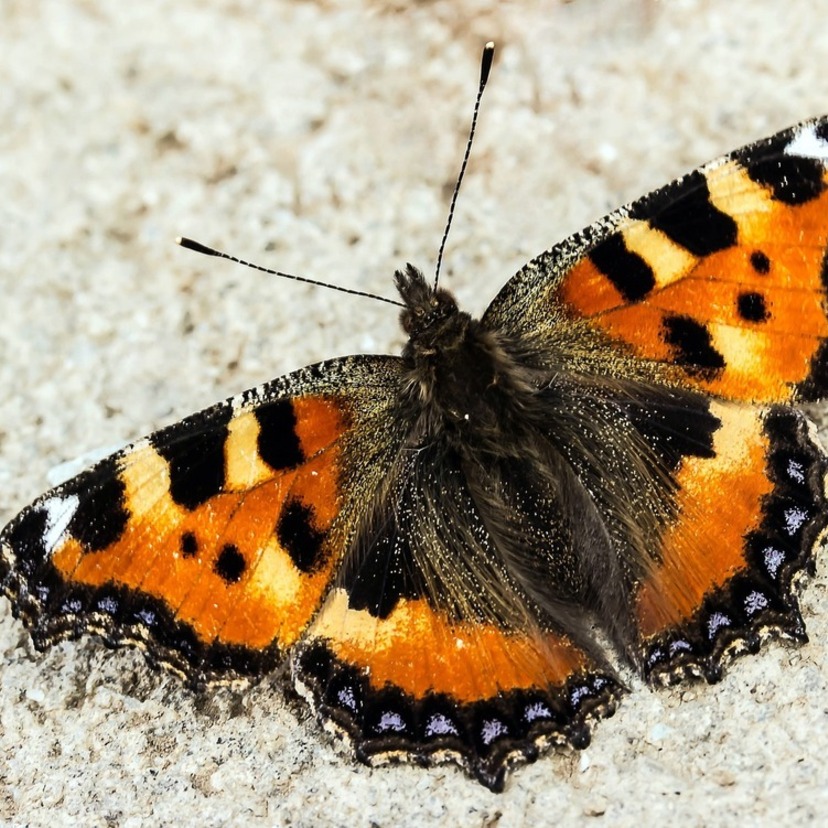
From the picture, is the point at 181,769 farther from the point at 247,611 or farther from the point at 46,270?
the point at 46,270

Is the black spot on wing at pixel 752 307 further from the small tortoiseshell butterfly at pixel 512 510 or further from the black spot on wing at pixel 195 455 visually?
the black spot on wing at pixel 195 455

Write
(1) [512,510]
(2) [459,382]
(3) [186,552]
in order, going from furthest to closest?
(2) [459,382] → (1) [512,510] → (3) [186,552]

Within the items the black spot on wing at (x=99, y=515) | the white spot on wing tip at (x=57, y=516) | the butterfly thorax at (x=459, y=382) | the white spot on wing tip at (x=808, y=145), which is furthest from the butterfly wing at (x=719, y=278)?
the white spot on wing tip at (x=57, y=516)

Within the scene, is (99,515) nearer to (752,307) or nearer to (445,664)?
(445,664)

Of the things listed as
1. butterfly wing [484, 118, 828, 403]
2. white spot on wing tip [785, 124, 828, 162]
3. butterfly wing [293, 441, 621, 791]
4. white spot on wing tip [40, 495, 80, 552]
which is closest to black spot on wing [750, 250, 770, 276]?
butterfly wing [484, 118, 828, 403]

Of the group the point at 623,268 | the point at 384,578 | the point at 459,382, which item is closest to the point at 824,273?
the point at 623,268

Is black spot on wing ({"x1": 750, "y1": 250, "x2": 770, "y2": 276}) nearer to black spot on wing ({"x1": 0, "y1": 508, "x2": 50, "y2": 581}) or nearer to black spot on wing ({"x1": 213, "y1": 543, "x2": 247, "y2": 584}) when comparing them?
black spot on wing ({"x1": 213, "y1": 543, "x2": 247, "y2": 584})

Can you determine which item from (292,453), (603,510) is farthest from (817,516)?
(292,453)
